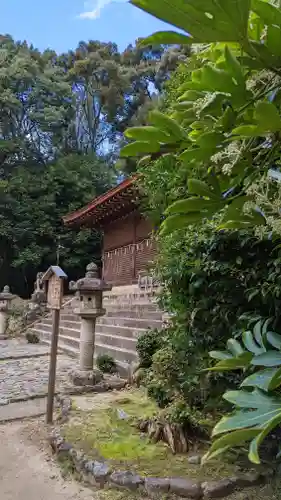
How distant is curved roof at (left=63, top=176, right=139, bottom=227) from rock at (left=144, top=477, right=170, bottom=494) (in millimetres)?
7008

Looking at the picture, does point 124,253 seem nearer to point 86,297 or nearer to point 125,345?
point 125,345

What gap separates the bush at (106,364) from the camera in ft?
22.1

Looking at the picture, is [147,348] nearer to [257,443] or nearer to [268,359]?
[268,359]

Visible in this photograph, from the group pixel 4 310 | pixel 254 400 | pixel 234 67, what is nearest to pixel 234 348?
pixel 254 400

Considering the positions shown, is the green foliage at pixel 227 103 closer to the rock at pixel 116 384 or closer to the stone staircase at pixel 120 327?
→ the rock at pixel 116 384

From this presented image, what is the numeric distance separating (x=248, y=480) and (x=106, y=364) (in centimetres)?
426

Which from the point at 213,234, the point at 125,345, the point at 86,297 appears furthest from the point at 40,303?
the point at 213,234

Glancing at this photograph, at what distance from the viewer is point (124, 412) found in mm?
4301

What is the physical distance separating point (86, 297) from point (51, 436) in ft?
8.07

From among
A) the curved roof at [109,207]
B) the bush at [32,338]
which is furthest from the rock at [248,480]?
the bush at [32,338]

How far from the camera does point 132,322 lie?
830 cm

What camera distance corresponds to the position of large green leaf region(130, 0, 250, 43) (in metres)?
0.79

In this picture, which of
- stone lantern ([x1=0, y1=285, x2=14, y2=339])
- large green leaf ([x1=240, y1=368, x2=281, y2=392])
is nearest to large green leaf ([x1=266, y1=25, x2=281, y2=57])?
large green leaf ([x1=240, y1=368, x2=281, y2=392])

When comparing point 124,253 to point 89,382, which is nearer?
point 89,382
